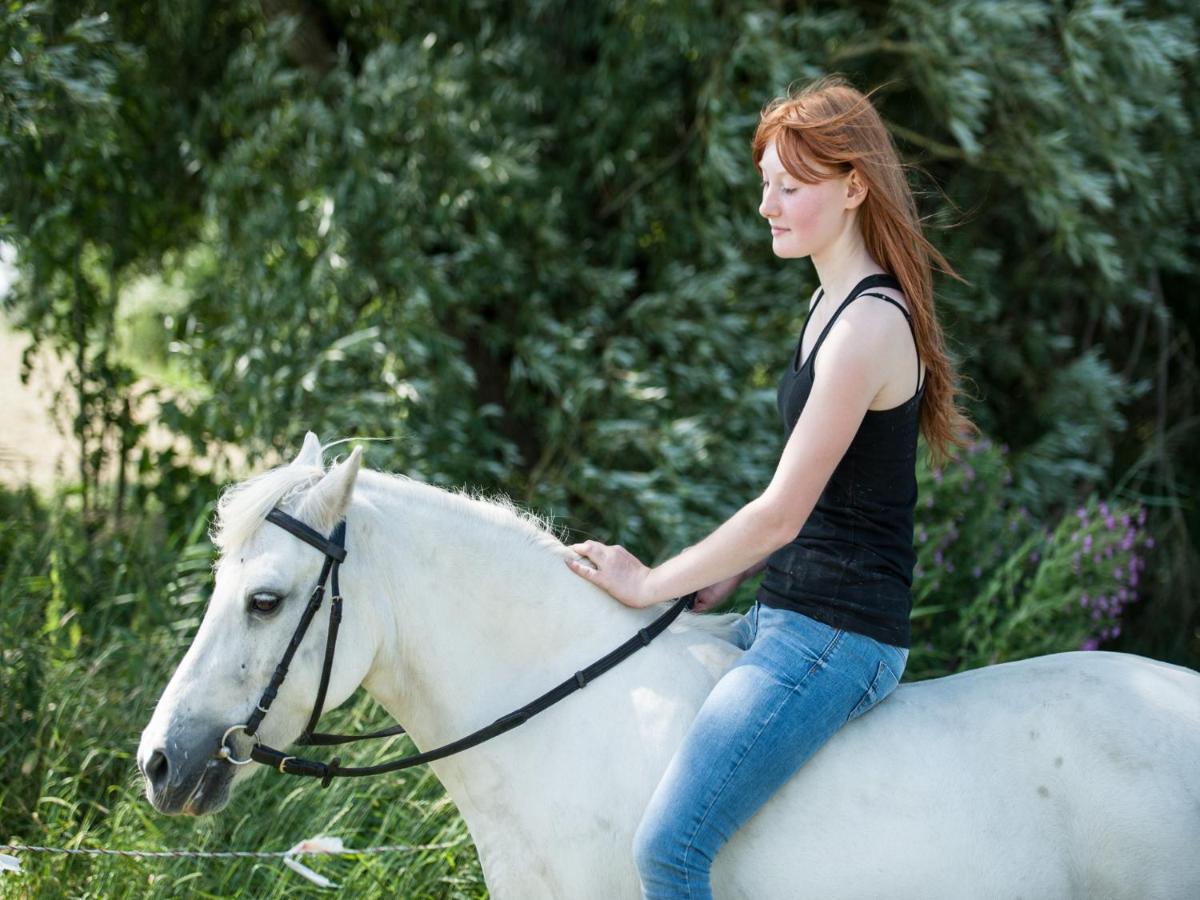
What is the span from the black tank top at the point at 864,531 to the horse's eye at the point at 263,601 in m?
1.05

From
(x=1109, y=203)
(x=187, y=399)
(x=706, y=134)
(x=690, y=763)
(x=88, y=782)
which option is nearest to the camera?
(x=690, y=763)

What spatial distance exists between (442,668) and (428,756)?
189 mm

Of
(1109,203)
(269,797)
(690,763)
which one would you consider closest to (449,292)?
(269,797)

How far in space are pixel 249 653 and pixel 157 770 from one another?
11.0 inches

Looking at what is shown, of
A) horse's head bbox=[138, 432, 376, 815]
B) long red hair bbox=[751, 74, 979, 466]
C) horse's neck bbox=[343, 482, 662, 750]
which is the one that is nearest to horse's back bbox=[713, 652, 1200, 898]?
horse's neck bbox=[343, 482, 662, 750]

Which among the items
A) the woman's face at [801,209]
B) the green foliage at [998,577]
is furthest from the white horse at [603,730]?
the green foliage at [998,577]

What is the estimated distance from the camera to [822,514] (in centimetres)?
228

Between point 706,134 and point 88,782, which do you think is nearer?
point 88,782

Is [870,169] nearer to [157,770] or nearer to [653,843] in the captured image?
[653,843]

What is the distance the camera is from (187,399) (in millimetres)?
5242

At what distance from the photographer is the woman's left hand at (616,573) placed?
2367mm

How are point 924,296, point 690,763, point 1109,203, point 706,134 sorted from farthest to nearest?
1. point 706,134
2. point 1109,203
3. point 924,296
4. point 690,763

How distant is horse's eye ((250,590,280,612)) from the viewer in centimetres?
212

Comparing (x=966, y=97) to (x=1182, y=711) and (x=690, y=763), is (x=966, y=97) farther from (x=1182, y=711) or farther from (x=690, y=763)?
(x=690, y=763)
